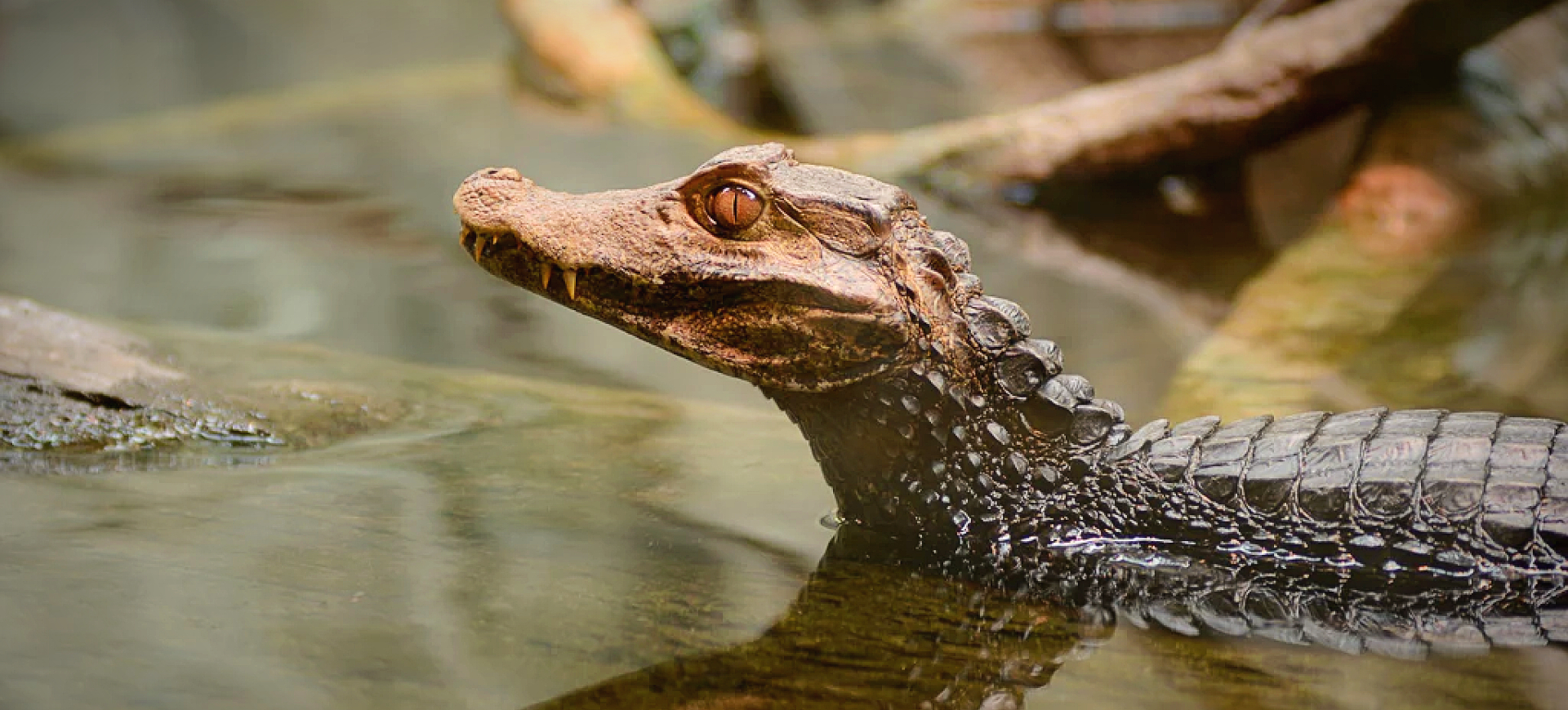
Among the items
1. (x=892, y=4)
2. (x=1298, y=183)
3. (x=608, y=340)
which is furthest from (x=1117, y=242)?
(x=892, y=4)

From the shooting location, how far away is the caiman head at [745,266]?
8.57 feet

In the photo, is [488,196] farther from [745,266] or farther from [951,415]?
[951,415]

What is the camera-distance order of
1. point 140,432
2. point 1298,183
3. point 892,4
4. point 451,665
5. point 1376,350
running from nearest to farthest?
1. point 451,665
2. point 140,432
3. point 1376,350
4. point 1298,183
5. point 892,4

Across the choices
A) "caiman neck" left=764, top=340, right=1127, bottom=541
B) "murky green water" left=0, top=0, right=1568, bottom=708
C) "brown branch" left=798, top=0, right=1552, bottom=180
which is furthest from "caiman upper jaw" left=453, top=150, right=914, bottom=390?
"brown branch" left=798, top=0, right=1552, bottom=180

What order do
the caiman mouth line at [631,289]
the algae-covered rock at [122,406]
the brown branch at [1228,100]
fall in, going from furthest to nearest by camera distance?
the brown branch at [1228,100], the algae-covered rock at [122,406], the caiman mouth line at [631,289]

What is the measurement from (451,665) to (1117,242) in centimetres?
477

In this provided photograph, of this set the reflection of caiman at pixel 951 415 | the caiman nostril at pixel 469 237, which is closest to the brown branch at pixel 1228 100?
the reflection of caiman at pixel 951 415

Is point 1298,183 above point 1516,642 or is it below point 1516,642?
above

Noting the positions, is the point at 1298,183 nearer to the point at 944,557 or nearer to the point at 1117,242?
the point at 1117,242

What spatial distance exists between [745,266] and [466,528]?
0.78m

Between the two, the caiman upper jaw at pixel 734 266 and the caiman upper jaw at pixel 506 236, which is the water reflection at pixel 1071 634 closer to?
the caiman upper jaw at pixel 734 266

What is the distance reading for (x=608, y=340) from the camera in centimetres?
466

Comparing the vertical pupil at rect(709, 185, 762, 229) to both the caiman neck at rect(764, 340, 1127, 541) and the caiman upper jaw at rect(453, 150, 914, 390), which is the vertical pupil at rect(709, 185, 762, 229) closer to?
the caiman upper jaw at rect(453, 150, 914, 390)

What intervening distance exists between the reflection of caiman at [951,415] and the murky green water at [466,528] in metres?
0.32
